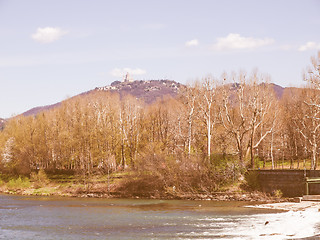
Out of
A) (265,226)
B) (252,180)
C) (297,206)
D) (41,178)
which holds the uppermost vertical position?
(41,178)

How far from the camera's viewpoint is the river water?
35844mm

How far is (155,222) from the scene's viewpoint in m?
43.8

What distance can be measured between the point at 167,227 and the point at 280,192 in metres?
28.4

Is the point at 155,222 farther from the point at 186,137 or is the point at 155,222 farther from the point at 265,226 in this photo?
the point at 186,137

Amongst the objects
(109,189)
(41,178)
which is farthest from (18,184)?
(109,189)

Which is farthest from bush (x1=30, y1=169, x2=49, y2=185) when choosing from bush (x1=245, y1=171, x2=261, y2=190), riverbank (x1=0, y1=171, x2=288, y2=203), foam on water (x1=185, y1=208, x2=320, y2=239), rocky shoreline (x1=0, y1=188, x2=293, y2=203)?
foam on water (x1=185, y1=208, x2=320, y2=239)

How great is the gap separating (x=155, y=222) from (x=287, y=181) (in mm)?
26734

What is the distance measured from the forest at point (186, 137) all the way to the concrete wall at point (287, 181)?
3.96 meters

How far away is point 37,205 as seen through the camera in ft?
205

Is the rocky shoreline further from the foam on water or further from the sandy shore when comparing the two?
the foam on water

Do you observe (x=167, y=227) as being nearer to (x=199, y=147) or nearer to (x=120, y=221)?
(x=120, y=221)

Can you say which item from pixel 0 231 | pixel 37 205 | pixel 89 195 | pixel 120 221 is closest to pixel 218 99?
pixel 89 195

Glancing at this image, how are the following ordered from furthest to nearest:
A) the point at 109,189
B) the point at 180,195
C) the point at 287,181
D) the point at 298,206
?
the point at 109,189, the point at 180,195, the point at 287,181, the point at 298,206

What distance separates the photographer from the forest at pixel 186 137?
7356 cm
